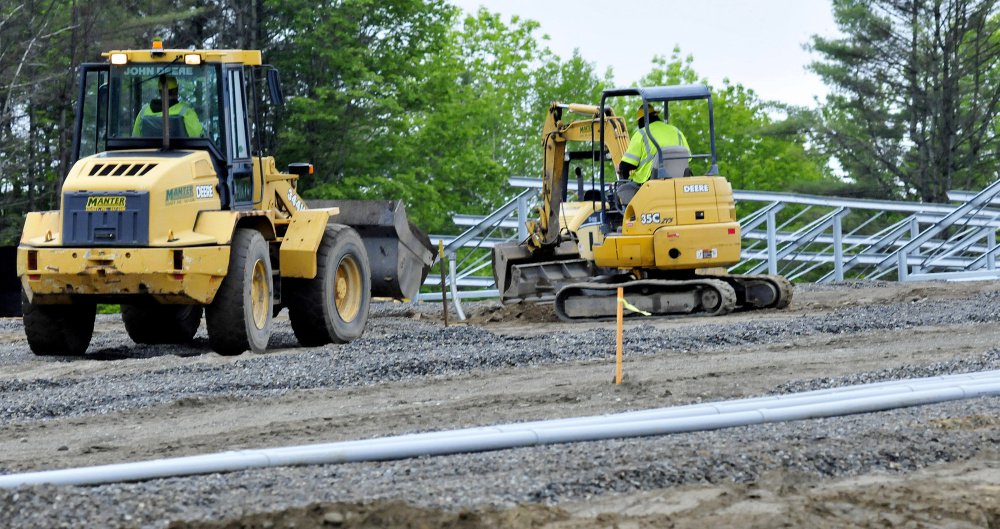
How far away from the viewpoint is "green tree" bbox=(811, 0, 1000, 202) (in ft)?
135

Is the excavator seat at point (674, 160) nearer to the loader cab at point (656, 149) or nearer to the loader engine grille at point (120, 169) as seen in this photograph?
the loader cab at point (656, 149)

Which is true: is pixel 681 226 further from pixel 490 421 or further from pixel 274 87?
pixel 490 421

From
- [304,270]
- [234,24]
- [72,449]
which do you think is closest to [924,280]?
[304,270]

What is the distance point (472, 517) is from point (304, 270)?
901cm

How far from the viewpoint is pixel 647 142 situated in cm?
1852

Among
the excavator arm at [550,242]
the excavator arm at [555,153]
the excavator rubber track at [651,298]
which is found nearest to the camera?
the excavator rubber track at [651,298]

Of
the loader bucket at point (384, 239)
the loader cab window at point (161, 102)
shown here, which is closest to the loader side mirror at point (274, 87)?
the loader cab window at point (161, 102)

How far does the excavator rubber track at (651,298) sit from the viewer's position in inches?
740

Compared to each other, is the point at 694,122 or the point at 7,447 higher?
the point at 694,122

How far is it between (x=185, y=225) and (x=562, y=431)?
662 cm

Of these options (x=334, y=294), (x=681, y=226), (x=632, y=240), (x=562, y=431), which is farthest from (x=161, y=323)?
(x=562, y=431)

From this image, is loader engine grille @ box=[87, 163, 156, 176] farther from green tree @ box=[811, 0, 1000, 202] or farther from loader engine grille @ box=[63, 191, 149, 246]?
green tree @ box=[811, 0, 1000, 202]

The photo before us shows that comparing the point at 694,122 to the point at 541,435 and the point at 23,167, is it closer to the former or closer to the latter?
the point at 23,167

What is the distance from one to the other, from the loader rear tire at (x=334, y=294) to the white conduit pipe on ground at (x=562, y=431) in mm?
6786
